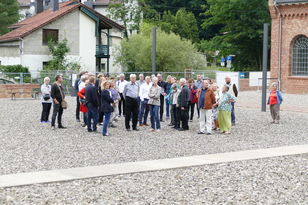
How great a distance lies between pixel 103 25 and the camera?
5222 centimetres

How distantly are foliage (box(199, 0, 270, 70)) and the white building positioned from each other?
10.1m

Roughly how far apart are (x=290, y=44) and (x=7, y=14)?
37.4 metres

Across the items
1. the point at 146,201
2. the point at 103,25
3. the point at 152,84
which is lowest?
the point at 146,201

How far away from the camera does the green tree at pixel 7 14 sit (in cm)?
6703

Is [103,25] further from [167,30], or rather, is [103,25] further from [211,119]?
[211,119]

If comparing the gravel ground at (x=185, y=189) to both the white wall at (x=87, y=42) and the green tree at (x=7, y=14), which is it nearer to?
the white wall at (x=87, y=42)

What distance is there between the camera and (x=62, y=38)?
161 feet

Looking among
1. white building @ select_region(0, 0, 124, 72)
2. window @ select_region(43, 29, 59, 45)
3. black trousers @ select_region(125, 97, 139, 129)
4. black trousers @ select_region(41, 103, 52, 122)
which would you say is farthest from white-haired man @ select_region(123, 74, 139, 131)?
window @ select_region(43, 29, 59, 45)

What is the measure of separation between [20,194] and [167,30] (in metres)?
57.6

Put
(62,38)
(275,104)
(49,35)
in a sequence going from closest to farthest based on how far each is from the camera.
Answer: (275,104) → (49,35) → (62,38)

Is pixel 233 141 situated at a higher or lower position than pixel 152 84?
lower

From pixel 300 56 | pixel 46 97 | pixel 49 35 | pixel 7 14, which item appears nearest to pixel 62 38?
pixel 49 35

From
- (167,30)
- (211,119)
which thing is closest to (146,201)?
(211,119)

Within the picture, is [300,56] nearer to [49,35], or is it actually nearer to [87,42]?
[87,42]
